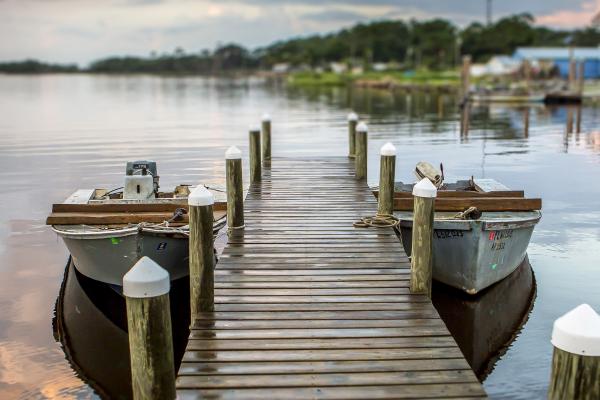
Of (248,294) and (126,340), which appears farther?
(126,340)

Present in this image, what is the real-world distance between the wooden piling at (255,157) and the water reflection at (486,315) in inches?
211

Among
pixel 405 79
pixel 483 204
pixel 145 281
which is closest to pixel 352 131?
pixel 483 204

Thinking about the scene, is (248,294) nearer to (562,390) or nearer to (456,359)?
(456,359)

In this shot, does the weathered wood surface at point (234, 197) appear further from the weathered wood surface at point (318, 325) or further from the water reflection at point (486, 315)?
the water reflection at point (486, 315)

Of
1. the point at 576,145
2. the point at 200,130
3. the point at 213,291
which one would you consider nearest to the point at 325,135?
the point at 200,130

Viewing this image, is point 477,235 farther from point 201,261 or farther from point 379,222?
point 201,261

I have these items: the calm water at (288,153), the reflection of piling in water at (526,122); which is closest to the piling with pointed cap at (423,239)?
the calm water at (288,153)

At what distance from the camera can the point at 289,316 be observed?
7527mm

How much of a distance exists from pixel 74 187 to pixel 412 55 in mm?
156501

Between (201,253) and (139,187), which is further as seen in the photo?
(139,187)

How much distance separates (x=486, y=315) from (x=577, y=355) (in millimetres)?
6963

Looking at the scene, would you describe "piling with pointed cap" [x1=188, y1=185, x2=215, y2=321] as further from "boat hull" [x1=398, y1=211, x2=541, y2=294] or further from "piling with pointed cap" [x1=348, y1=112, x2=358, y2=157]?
"piling with pointed cap" [x1=348, y1=112, x2=358, y2=157]

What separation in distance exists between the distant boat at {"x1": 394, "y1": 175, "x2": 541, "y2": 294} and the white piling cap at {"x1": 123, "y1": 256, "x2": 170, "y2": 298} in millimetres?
6212

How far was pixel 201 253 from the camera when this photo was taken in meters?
7.81
